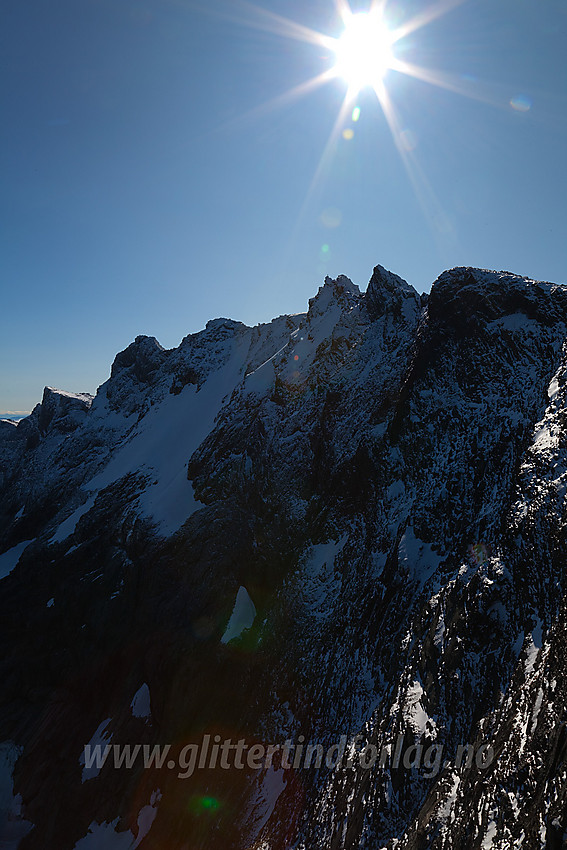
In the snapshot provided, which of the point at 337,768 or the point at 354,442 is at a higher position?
the point at 354,442

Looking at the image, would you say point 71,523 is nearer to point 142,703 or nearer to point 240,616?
point 142,703

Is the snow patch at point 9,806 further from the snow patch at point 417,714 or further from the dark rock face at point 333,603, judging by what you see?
the snow patch at point 417,714

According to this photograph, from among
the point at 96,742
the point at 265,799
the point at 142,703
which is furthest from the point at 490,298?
the point at 96,742

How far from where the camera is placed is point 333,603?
3500cm

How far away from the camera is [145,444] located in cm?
7419

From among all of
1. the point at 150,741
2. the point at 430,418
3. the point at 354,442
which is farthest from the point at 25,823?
the point at 430,418

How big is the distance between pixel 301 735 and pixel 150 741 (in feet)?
67.9

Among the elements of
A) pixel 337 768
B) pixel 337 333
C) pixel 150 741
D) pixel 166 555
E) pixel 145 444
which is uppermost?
pixel 337 333

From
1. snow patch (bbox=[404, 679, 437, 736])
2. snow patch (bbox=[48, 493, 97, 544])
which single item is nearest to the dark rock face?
snow patch (bbox=[404, 679, 437, 736])

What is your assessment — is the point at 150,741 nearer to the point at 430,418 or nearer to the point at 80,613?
the point at 80,613

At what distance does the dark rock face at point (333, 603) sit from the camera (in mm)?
17547

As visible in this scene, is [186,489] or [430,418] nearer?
[430,418]

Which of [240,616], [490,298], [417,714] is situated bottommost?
[417,714]

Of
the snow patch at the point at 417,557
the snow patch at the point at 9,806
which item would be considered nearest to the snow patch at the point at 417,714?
the snow patch at the point at 417,557
